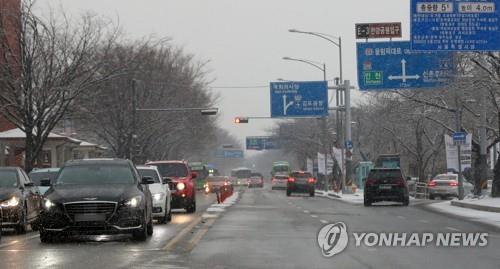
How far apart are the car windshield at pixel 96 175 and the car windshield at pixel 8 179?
11.7 ft

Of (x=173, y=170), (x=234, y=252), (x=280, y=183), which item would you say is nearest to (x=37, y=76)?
(x=173, y=170)

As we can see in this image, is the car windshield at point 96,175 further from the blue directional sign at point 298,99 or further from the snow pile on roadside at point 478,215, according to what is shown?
the blue directional sign at point 298,99

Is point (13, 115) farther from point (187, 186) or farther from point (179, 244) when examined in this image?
point (179, 244)

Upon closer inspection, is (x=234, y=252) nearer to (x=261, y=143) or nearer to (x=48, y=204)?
(x=48, y=204)

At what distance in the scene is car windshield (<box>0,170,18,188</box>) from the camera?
21.3 meters

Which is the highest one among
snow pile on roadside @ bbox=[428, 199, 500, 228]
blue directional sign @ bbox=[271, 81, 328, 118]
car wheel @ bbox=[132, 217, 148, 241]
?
blue directional sign @ bbox=[271, 81, 328, 118]

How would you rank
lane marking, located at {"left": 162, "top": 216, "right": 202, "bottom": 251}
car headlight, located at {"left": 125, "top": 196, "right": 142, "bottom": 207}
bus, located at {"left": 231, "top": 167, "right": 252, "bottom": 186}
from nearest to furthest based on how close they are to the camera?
1. lane marking, located at {"left": 162, "top": 216, "right": 202, "bottom": 251}
2. car headlight, located at {"left": 125, "top": 196, "right": 142, "bottom": 207}
3. bus, located at {"left": 231, "top": 167, "right": 252, "bottom": 186}

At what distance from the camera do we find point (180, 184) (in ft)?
98.1

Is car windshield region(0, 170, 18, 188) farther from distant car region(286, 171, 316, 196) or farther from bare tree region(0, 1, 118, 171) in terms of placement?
distant car region(286, 171, 316, 196)

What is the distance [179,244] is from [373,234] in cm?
488

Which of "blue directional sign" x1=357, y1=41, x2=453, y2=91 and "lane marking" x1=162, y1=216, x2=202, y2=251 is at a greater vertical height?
"blue directional sign" x1=357, y1=41, x2=453, y2=91

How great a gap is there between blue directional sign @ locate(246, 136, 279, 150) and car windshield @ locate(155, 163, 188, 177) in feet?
303

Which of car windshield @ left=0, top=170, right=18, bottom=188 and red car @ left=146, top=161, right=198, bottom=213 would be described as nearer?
car windshield @ left=0, top=170, right=18, bottom=188

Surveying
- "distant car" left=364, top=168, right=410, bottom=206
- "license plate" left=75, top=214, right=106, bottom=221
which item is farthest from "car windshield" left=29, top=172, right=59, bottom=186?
"distant car" left=364, top=168, right=410, bottom=206
